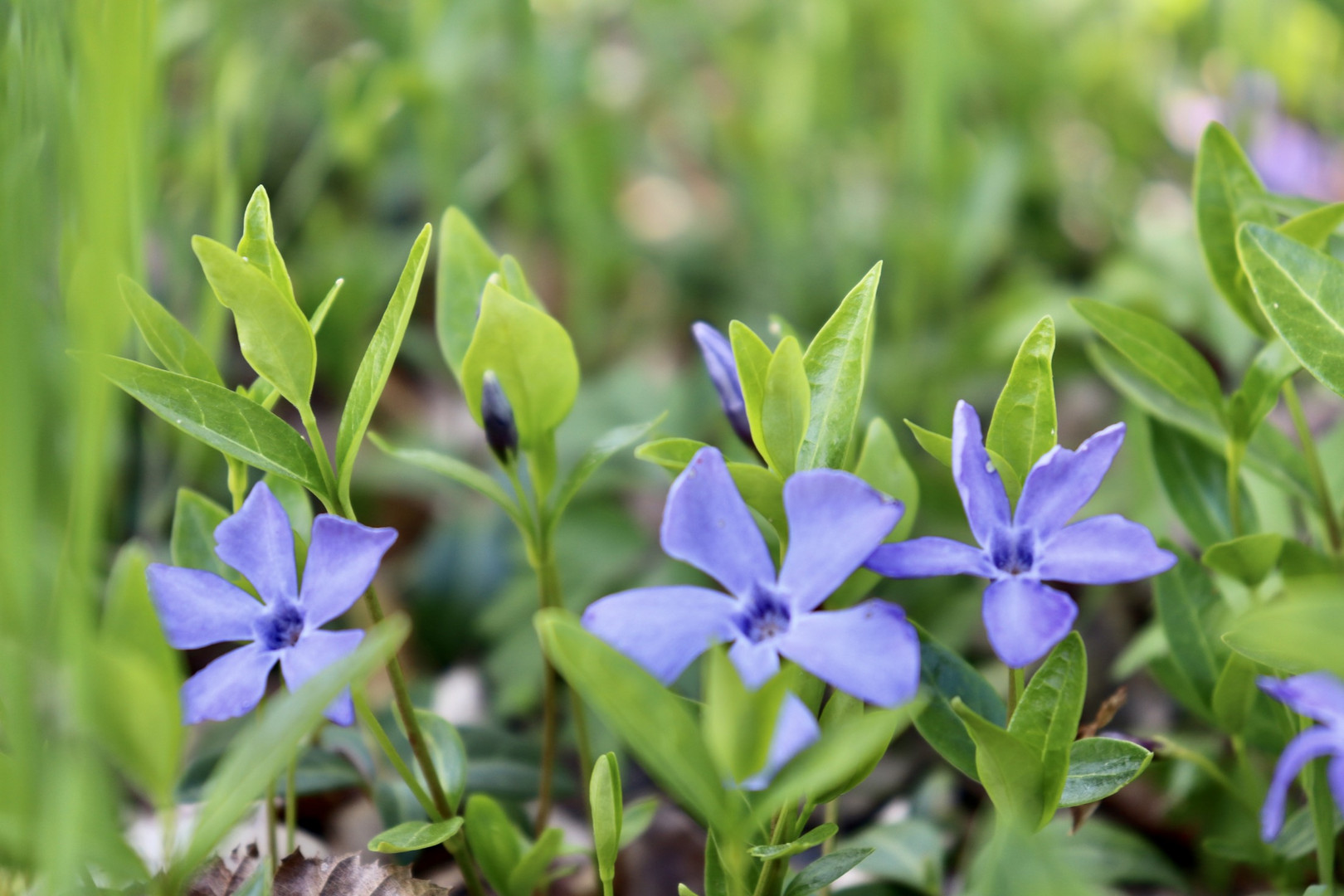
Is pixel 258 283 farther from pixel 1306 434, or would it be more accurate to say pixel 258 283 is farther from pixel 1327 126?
pixel 1327 126

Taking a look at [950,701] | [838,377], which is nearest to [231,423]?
[838,377]

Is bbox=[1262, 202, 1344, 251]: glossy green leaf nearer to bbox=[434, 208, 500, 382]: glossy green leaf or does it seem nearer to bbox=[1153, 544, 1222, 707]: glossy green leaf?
bbox=[1153, 544, 1222, 707]: glossy green leaf

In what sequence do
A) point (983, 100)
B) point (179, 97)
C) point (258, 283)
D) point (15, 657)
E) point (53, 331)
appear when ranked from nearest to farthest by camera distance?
point (15, 657) → point (258, 283) → point (53, 331) → point (983, 100) → point (179, 97)

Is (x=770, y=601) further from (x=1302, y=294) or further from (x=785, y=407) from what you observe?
(x=1302, y=294)

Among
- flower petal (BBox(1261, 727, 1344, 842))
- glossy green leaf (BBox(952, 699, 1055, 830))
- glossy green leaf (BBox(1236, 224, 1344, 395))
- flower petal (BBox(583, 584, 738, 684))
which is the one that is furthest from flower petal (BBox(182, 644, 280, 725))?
glossy green leaf (BBox(1236, 224, 1344, 395))

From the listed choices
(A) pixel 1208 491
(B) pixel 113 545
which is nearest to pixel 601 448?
(A) pixel 1208 491

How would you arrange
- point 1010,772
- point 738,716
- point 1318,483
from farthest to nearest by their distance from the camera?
point 1318,483, point 1010,772, point 738,716
